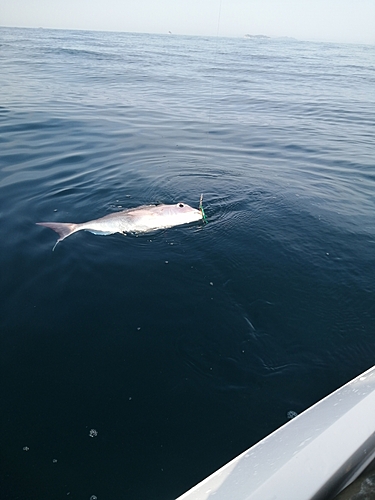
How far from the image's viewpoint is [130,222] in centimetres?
602

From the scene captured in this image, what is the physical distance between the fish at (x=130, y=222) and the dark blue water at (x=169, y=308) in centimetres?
18

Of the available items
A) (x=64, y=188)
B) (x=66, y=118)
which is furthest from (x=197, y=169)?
(x=66, y=118)

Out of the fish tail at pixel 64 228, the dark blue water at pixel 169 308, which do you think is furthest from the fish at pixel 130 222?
the dark blue water at pixel 169 308

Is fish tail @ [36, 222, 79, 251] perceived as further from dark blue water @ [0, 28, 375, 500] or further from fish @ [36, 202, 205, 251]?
dark blue water @ [0, 28, 375, 500]

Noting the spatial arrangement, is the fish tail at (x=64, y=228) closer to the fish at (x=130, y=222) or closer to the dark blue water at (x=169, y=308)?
the fish at (x=130, y=222)

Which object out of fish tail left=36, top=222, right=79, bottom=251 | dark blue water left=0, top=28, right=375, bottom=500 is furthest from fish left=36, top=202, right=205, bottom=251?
dark blue water left=0, top=28, right=375, bottom=500

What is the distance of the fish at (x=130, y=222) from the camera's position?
597cm

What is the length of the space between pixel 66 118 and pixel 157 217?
10.0m

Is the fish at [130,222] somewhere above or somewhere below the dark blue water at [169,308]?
above

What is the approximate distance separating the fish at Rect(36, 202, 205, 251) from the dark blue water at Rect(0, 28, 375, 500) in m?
0.18

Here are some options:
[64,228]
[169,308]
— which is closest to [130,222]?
[64,228]

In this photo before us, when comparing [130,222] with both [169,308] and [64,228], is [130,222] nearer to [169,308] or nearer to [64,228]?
[64,228]

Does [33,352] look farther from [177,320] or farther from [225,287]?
[225,287]

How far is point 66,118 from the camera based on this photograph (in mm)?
14039
